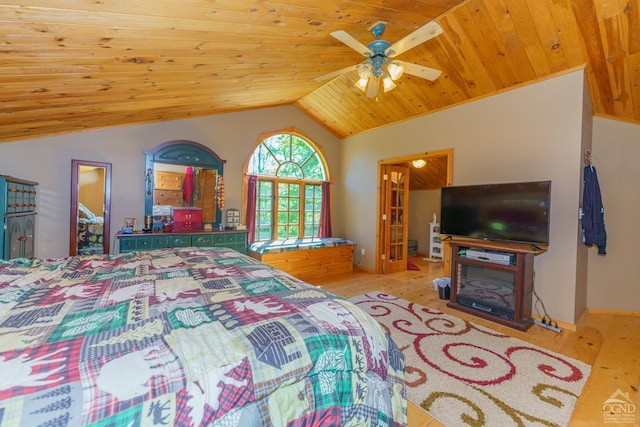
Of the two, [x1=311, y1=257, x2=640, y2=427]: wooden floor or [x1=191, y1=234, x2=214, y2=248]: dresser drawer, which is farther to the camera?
[x1=191, y1=234, x2=214, y2=248]: dresser drawer

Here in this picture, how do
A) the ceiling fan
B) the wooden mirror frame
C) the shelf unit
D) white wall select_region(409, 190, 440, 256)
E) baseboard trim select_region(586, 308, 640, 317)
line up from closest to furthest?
the ceiling fan, baseboard trim select_region(586, 308, 640, 317), the wooden mirror frame, the shelf unit, white wall select_region(409, 190, 440, 256)

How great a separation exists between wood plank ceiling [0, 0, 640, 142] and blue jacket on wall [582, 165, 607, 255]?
3.37 ft

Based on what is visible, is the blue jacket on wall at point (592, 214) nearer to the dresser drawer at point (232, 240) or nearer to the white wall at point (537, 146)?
the white wall at point (537, 146)

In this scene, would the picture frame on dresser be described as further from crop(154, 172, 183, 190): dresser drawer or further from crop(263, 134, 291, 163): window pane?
crop(263, 134, 291, 163): window pane

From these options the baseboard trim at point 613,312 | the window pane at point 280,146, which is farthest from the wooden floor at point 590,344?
the window pane at point 280,146

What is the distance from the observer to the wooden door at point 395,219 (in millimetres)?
5211

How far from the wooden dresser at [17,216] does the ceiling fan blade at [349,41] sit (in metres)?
3.13

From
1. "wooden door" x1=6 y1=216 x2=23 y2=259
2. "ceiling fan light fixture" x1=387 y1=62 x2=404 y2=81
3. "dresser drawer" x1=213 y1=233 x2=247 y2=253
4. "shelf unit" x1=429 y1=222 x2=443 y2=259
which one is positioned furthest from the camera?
"shelf unit" x1=429 y1=222 x2=443 y2=259

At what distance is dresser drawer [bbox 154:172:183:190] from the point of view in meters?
4.12

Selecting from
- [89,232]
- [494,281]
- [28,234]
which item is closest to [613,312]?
[494,281]

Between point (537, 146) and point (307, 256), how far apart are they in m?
3.51

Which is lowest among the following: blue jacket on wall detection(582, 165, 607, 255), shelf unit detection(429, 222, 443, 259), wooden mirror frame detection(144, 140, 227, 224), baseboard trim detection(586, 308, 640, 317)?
baseboard trim detection(586, 308, 640, 317)

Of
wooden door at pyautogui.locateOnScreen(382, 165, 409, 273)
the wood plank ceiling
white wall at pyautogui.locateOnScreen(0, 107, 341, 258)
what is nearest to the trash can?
wooden door at pyautogui.locateOnScreen(382, 165, 409, 273)

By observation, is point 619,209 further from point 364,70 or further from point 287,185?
point 287,185
